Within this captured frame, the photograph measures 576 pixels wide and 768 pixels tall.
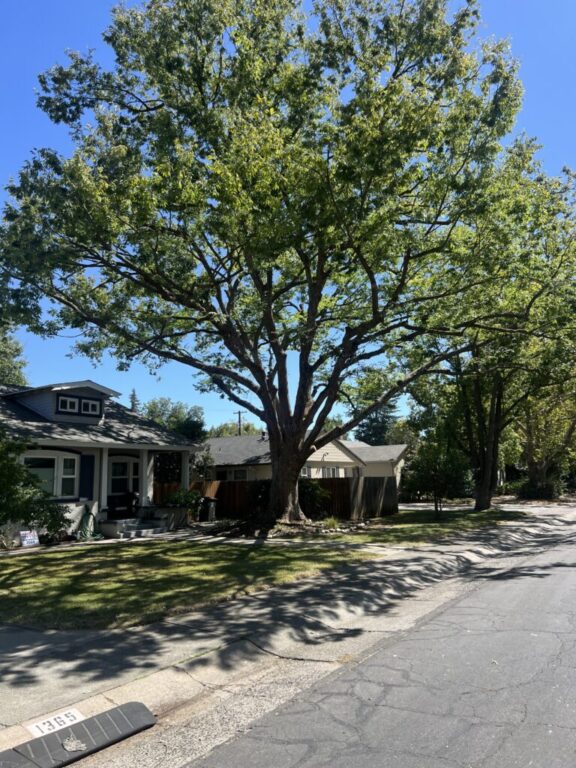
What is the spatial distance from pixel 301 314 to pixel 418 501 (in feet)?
89.0

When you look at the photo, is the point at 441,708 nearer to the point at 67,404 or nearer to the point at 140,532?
the point at 140,532

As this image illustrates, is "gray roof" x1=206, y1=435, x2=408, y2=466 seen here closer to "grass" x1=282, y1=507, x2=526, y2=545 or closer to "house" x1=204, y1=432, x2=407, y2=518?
"house" x1=204, y1=432, x2=407, y2=518

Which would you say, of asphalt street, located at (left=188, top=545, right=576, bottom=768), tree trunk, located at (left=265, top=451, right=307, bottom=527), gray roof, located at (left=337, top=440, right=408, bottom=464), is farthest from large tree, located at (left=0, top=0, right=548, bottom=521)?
gray roof, located at (left=337, top=440, right=408, bottom=464)

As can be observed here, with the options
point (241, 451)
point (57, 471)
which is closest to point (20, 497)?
point (57, 471)

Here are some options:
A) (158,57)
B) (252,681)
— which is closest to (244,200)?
(158,57)

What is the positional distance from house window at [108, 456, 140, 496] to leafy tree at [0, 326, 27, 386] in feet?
89.6

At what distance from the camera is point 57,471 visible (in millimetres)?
17969

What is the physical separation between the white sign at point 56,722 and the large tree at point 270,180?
9974 mm

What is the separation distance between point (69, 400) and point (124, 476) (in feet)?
12.6

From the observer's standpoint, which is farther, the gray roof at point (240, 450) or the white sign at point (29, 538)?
the gray roof at point (240, 450)

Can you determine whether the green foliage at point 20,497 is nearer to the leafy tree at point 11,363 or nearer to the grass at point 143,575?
the grass at point 143,575

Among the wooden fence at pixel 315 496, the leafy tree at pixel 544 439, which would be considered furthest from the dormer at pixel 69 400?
the leafy tree at pixel 544 439

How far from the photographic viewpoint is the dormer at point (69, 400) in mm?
18812

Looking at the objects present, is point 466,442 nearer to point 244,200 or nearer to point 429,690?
point 244,200
